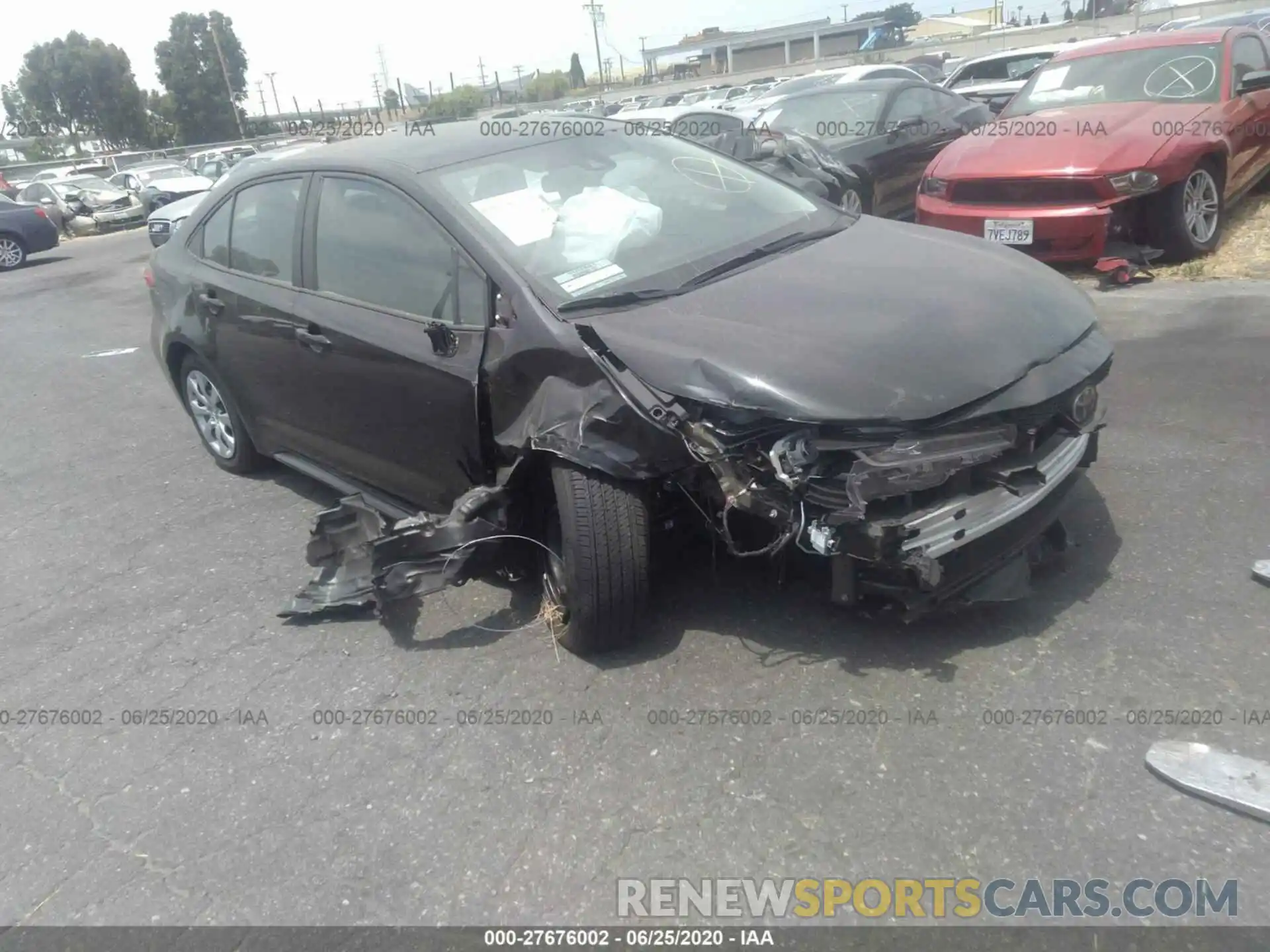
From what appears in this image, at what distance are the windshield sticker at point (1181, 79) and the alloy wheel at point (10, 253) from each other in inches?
708

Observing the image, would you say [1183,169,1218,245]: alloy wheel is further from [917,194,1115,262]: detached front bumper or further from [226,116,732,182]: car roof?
[226,116,732,182]: car roof

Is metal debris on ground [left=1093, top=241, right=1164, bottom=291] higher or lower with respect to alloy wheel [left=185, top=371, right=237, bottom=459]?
lower

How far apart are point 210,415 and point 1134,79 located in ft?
23.4

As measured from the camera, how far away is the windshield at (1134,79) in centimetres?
736

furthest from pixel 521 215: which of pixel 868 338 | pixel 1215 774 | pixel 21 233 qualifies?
pixel 21 233

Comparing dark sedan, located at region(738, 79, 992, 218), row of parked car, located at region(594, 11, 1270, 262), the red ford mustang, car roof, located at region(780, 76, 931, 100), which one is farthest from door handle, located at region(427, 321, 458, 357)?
car roof, located at region(780, 76, 931, 100)

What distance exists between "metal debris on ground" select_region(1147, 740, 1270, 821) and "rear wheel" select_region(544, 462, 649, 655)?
153cm

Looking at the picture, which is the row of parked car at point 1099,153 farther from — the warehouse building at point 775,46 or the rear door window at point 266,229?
the warehouse building at point 775,46

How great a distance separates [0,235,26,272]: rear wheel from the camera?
17.3 metres

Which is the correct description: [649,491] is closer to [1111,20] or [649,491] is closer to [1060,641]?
[1060,641]

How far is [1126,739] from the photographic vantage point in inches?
105

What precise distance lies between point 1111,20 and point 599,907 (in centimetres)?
5095

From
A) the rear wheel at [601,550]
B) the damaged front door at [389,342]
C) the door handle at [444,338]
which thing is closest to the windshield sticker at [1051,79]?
the damaged front door at [389,342]

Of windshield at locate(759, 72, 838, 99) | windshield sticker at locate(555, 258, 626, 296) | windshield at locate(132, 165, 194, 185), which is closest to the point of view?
windshield sticker at locate(555, 258, 626, 296)
